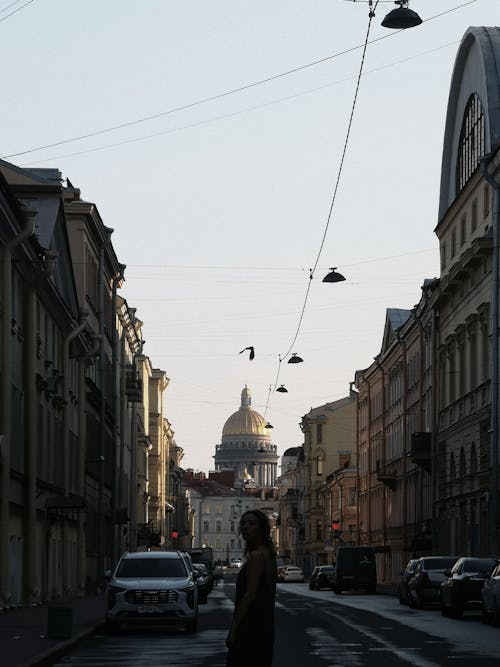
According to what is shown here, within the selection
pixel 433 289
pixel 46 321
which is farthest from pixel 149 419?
pixel 46 321

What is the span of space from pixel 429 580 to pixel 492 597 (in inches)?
493

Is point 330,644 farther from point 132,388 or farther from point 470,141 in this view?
point 132,388

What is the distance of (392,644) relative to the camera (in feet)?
80.5

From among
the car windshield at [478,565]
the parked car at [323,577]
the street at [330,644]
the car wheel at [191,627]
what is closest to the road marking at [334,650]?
the street at [330,644]

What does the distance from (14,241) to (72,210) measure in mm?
24449

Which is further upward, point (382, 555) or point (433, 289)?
point (433, 289)

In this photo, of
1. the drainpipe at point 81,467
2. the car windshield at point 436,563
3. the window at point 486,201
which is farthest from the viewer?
the window at point 486,201

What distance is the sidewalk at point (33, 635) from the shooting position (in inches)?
797

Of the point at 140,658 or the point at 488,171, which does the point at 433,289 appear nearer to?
the point at 488,171

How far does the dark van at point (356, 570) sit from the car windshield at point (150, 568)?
42.5 meters

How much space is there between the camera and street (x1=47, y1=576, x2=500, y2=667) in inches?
816

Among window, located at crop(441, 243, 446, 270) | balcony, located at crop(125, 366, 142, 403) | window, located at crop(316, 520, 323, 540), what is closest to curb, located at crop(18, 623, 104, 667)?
window, located at crop(441, 243, 446, 270)

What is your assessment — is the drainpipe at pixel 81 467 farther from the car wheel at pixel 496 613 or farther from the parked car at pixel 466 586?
the car wheel at pixel 496 613

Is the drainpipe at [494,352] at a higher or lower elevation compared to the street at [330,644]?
higher
